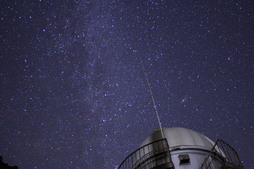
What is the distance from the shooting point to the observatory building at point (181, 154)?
29.5 feet

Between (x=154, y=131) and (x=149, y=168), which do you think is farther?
(x=154, y=131)

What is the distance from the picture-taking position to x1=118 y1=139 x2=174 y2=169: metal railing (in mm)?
8906

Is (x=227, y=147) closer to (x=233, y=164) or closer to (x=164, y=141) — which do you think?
(x=233, y=164)

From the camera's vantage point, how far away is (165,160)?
29.3 feet

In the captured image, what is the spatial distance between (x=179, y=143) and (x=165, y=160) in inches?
51.8

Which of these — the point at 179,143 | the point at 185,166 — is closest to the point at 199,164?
the point at 185,166

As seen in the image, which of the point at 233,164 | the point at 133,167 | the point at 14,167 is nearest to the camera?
the point at 233,164

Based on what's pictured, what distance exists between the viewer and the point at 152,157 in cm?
942

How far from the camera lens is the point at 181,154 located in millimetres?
9344

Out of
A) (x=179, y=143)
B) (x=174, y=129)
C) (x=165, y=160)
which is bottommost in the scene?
(x=165, y=160)

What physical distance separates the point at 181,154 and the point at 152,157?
1222 mm

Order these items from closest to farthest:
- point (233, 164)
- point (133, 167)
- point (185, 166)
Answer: point (185, 166), point (233, 164), point (133, 167)

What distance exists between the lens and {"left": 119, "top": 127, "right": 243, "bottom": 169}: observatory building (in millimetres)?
8977

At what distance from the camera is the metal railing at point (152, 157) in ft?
29.2
